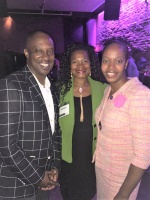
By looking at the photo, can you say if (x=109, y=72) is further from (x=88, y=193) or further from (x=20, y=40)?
(x=20, y=40)

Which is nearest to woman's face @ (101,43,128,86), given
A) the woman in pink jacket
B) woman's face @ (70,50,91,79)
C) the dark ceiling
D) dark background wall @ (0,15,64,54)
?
the woman in pink jacket

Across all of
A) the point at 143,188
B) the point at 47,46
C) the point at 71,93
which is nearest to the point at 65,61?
the point at 71,93

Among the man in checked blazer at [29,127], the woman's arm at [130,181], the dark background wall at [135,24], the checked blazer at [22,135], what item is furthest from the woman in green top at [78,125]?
the dark background wall at [135,24]

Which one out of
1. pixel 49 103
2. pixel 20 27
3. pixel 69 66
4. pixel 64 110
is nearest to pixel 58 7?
pixel 20 27

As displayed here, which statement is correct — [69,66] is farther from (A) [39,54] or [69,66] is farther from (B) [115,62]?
(B) [115,62]

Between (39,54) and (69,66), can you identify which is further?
(69,66)

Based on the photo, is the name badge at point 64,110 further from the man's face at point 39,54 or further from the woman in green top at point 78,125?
the man's face at point 39,54

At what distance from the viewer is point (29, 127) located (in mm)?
1385

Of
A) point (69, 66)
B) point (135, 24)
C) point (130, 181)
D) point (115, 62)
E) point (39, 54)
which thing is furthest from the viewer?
point (135, 24)

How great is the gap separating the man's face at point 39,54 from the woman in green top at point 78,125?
428 mm

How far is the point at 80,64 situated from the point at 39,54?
1.77 ft

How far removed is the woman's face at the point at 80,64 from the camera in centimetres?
204

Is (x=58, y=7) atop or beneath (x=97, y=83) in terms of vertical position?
atop

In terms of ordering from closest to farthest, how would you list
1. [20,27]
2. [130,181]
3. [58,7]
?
[130,181] < [58,7] < [20,27]
